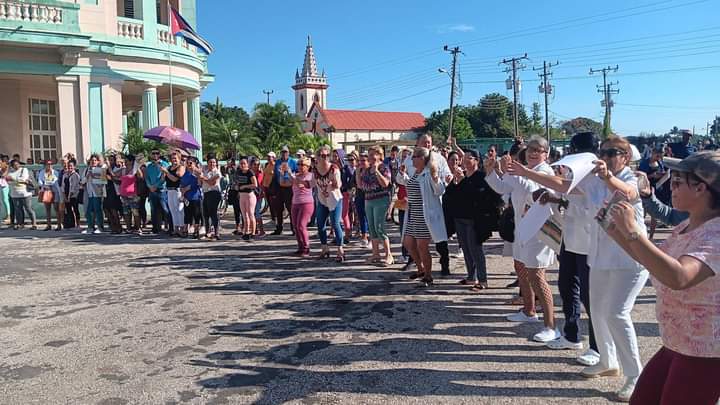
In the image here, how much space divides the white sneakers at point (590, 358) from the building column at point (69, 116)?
56.7ft

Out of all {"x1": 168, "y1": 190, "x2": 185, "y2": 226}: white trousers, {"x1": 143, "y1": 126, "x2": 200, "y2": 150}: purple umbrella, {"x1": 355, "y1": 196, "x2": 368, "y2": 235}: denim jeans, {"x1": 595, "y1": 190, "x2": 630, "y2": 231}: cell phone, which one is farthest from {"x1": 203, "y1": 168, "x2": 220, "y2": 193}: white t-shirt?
{"x1": 595, "y1": 190, "x2": 630, "y2": 231}: cell phone

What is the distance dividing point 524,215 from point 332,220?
4.23 m

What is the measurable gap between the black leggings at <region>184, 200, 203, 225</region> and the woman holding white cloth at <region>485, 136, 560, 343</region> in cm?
751

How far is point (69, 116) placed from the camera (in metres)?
17.5

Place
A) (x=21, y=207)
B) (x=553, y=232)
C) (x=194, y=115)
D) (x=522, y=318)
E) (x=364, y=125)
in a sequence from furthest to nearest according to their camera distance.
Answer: (x=364, y=125)
(x=194, y=115)
(x=21, y=207)
(x=522, y=318)
(x=553, y=232)

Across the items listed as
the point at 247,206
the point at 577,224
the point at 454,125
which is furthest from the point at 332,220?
the point at 454,125

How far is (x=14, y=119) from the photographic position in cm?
1936

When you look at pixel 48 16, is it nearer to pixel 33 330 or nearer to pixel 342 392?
pixel 33 330

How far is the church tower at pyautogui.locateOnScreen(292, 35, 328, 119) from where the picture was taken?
4628 inches

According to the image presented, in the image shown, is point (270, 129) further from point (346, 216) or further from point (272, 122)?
point (346, 216)

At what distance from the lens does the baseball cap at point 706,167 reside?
7.20ft

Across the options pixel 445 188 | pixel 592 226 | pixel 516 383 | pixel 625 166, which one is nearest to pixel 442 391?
pixel 516 383

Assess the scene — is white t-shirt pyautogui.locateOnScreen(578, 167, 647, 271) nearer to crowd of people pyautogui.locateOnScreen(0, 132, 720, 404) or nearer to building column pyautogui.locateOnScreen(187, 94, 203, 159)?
crowd of people pyautogui.locateOnScreen(0, 132, 720, 404)

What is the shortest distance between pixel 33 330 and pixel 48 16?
1442cm
